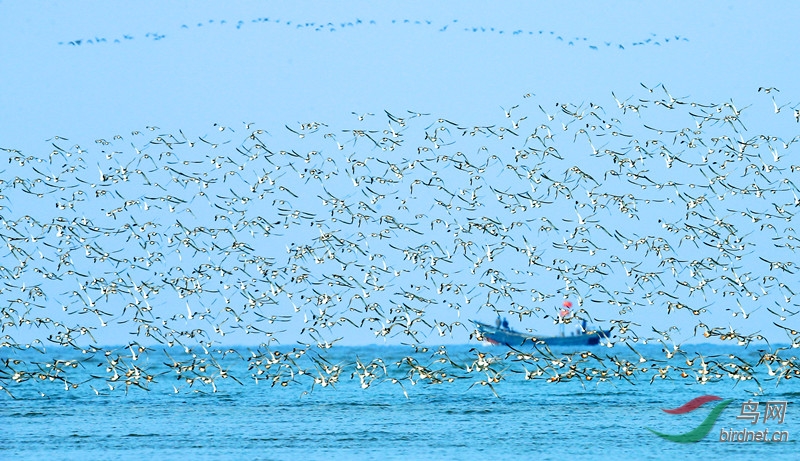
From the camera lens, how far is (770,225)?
4069cm

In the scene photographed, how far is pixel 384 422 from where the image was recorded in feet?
162

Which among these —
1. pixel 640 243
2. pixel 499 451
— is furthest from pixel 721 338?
pixel 499 451

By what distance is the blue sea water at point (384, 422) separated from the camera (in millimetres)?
39906

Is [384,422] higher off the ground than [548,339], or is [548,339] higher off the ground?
[548,339]

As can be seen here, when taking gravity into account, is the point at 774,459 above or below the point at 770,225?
below

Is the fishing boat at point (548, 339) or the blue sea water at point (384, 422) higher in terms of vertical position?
the fishing boat at point (548, 339)

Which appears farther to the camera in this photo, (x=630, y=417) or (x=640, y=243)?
(x=630, y=417)

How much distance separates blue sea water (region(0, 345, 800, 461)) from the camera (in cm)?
3991

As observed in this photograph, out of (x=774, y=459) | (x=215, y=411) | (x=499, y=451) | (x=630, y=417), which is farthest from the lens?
(x=215, y=411)

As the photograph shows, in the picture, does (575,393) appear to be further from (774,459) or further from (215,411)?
(774,459)

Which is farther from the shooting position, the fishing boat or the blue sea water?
the fishing boat

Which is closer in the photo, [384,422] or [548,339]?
[384,422]

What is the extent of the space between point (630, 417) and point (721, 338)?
28.0 ft

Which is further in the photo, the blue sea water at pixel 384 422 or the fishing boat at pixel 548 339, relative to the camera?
the fishing boat at pixel 548 339
